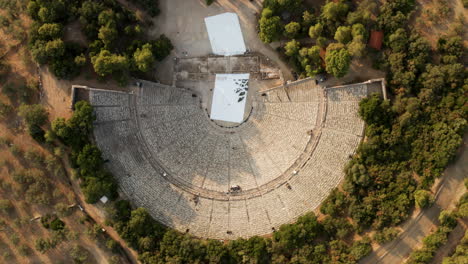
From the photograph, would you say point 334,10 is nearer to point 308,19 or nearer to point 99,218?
point 308,19

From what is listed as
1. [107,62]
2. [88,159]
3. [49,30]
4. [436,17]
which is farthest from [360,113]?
[49,30]

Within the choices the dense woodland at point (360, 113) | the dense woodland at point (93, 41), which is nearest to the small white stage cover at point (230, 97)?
the dense woodland at point (360, 113)

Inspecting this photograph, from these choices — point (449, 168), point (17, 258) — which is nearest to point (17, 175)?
point (17, 258)

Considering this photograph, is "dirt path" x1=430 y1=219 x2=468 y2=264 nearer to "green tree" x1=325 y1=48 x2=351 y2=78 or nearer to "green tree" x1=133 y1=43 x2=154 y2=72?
"green tree" x1=325 y1=48 x2=351 y2=78

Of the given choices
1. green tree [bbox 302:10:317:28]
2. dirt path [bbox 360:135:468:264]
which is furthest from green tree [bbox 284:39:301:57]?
dirt path [bbox 360:135:468:264]

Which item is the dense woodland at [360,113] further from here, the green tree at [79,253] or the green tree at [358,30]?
the green tree at [79,253]
